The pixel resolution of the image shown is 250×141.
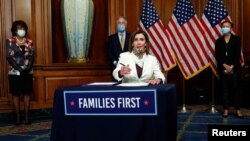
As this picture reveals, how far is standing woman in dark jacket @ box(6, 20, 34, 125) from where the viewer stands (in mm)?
5562

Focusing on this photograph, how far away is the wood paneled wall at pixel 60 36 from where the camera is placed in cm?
620

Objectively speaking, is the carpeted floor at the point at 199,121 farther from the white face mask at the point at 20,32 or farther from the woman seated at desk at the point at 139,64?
the white face mask at the point at 20,32

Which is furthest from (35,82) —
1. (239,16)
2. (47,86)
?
(239,16)

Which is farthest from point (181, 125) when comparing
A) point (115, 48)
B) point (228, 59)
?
point (115, 48)

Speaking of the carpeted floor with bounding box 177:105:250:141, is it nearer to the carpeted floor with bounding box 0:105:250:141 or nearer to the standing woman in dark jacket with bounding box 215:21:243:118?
the carpeted floor with bounding box 0:105:250:141

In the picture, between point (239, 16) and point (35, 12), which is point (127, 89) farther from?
point (239, 16)

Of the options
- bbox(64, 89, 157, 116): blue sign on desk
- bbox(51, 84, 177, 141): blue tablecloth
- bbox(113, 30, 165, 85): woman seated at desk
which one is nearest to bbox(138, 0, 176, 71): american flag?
bbox(113, 30, 165, 85): woman seated at desk

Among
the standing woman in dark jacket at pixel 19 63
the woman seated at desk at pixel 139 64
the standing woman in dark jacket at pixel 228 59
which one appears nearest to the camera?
the woman seated at desk at pixel 139 64

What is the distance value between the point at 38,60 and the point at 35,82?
0.40 m

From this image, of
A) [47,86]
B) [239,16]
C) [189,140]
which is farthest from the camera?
[239,16]

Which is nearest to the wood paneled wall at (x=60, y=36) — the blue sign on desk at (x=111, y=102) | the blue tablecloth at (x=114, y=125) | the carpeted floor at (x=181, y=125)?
the carpeted floor at (x=181, y=125)

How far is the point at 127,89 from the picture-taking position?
2557mm

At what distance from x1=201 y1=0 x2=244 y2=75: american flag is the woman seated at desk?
3336 millimetres

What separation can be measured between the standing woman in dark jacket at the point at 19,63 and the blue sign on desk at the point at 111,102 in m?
3.18
